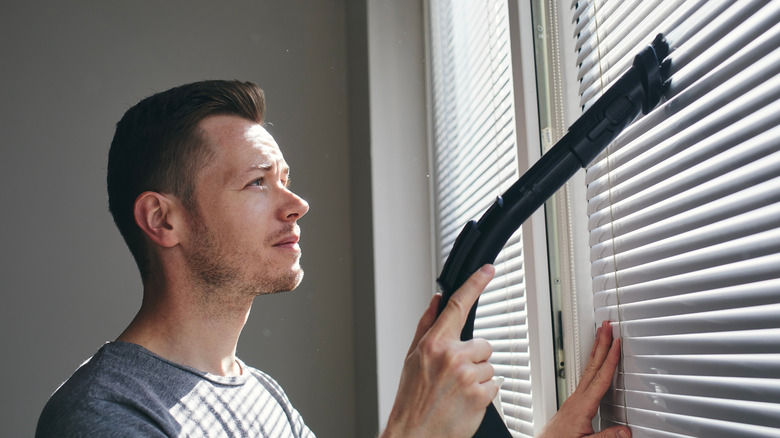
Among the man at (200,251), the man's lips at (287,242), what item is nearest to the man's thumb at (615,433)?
the man at (200,251)

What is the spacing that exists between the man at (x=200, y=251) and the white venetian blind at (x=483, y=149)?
1.36 ft

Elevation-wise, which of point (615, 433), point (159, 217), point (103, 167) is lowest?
point (615, 433)

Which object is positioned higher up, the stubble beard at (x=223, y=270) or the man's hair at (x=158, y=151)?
the man's hair at (x=158, y=151)

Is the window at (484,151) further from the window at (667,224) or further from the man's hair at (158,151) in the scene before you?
the man's hair at (158,151)

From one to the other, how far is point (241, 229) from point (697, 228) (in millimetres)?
844

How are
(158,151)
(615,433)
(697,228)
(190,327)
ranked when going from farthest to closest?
(158,151), (190,327), (615,433), (697,228)

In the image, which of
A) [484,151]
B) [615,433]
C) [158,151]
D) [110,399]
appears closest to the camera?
[615,433]

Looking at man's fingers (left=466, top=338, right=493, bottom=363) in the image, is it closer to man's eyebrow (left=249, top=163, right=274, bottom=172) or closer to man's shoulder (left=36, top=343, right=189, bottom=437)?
man's shoulder (left=36, top=343, right=189, bottom=437)

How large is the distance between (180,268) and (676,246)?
0.91 metres

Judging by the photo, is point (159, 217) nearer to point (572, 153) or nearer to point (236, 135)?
point (236, 135)

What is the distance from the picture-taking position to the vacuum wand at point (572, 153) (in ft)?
2.29

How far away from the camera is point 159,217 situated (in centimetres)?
126

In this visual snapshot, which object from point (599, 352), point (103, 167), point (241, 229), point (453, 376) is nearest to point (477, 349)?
point (453, 376)

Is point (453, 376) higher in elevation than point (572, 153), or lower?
lower
